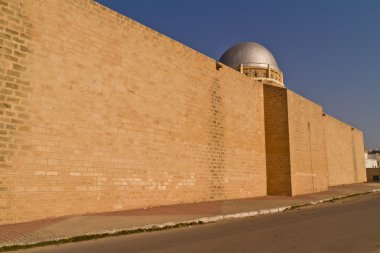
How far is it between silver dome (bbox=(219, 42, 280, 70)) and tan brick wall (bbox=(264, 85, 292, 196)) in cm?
1320

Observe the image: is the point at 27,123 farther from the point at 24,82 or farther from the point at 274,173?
the point at 274,173

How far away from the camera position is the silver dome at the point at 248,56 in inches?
1249

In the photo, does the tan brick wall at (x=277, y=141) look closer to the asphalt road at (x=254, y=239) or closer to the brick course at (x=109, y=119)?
the brick course at (x=109, y=119)

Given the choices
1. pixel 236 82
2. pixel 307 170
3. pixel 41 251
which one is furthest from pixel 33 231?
pixel 307 170

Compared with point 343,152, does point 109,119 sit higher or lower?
lower

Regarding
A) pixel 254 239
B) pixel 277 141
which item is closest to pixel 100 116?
pixel 254 239

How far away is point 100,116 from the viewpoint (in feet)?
33.3

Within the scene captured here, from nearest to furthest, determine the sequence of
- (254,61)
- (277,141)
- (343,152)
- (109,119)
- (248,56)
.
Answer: (109,119), (277,141), (343,152), (254,61), (248,56)

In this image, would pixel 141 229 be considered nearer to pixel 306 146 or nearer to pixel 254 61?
pixel 306 146

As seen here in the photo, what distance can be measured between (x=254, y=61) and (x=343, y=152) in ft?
34.8

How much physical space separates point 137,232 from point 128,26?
6680mm

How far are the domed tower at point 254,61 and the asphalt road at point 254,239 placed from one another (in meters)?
22.8

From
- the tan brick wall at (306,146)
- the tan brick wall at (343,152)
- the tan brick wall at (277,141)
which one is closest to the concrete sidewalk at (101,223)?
the tan brick wall at (277,141)

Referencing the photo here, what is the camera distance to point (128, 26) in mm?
11422
